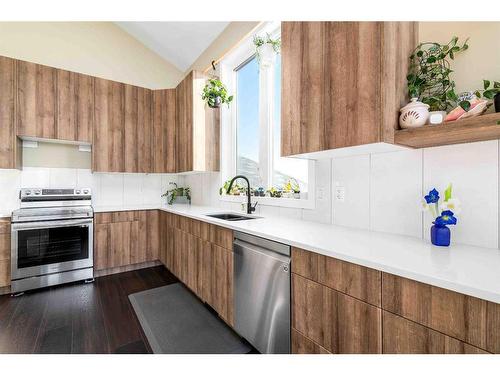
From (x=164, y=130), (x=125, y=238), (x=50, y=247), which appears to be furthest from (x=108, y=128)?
(x=50, y=247)

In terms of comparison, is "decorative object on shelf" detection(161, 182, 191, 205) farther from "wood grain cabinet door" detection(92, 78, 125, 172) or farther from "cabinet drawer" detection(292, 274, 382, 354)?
"cabinet drawer" detection(292, 274, 382, 354)

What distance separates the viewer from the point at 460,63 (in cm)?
121

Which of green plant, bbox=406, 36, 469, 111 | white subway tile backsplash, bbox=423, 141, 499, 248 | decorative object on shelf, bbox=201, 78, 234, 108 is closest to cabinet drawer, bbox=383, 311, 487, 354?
white subway tile backsplash, bbox=423, 141, 499, 248

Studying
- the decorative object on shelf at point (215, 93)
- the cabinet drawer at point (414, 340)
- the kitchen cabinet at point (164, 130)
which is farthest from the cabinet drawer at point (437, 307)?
the kitchen cabinet at point (164, 130)

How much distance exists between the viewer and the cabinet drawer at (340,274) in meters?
0.96

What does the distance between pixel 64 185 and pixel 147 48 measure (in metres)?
2.55

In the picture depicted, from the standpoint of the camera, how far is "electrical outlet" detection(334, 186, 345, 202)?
170 centimetres

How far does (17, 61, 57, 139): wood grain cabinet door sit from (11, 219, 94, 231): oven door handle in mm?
1049

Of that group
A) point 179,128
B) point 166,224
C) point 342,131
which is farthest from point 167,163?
point 342,131

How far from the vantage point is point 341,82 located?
1.33 meters

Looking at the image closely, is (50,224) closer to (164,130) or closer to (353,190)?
(164,130)

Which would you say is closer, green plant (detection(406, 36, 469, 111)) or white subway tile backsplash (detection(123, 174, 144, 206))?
green plant (detection(406, 36, 469, 111))

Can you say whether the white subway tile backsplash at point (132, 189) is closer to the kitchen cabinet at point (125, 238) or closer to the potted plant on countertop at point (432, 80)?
the kitchen cabinet at point (125, 238)
